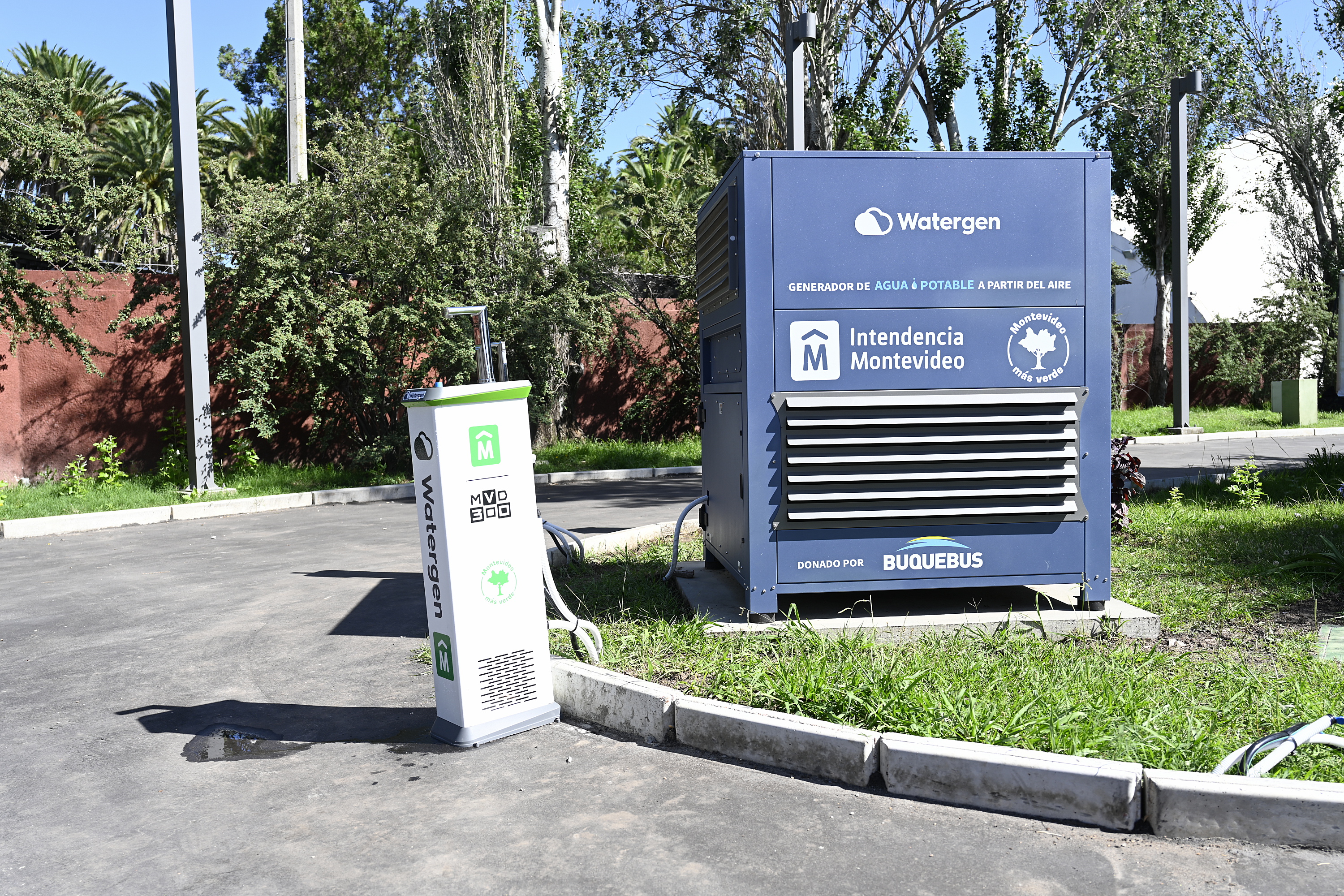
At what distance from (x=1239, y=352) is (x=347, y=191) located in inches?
926

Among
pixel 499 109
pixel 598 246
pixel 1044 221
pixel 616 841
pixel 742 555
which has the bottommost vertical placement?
pixel 616 841

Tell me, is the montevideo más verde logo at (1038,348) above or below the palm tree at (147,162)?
below

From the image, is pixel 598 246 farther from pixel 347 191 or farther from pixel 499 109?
pixel 347 191

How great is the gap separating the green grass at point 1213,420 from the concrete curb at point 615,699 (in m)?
17.7

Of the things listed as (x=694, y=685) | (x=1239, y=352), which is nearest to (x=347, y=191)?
(x=694, y=685)

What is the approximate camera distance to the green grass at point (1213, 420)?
2167 centimetres

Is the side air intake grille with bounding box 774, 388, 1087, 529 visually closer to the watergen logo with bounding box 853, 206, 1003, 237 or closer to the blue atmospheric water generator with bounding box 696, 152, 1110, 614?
the blue atmospheric water generator with bounding box 696, 152, 1110, 614

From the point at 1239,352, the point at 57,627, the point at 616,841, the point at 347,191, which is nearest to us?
the point at 616,841

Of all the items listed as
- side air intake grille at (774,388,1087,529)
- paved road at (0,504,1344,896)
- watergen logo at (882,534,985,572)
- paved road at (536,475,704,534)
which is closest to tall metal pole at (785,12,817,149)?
paved road at (536,475,704,534)

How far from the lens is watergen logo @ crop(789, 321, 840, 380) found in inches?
208

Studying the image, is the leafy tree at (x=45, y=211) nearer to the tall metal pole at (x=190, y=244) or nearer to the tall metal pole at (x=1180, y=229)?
the tall metal pole at (x=190, y=244)

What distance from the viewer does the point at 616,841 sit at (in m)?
3.41

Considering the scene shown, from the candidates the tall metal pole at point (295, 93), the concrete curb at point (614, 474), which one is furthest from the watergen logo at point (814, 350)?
the tall metal pole at point (295, 93)

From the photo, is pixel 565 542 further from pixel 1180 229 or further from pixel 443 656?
pixel 1180 229
